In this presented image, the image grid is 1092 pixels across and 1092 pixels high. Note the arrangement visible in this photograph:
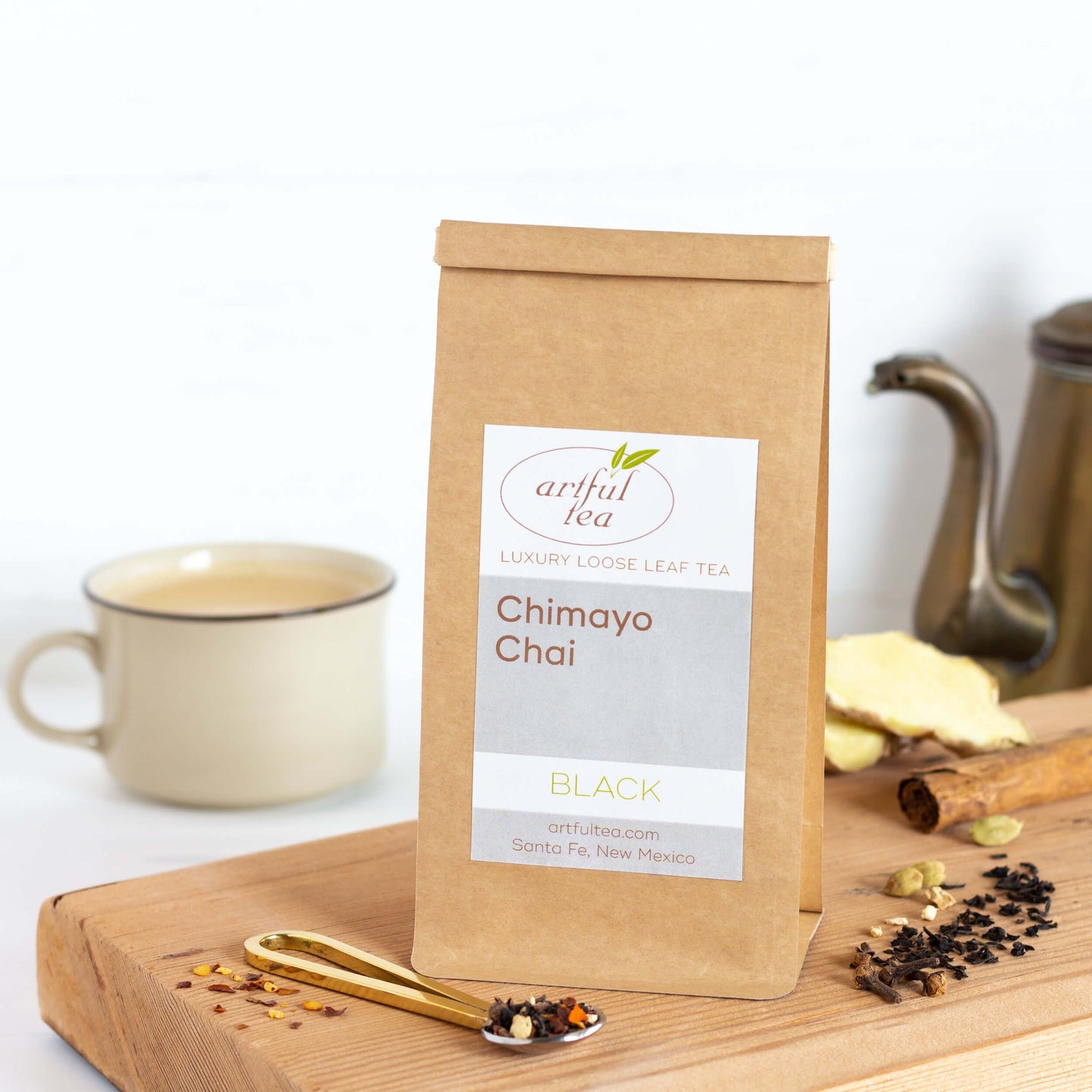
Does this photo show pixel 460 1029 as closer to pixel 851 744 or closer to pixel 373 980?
pixel 373 980

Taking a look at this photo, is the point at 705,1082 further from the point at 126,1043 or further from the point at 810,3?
the point at 810,3

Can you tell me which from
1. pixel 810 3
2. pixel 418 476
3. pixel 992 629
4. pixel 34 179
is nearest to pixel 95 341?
pixel 34 179

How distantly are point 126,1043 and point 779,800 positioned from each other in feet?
1.02

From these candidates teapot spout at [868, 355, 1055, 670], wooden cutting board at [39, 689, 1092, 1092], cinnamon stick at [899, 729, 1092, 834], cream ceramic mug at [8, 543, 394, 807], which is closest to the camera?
wooden cutting board at [39, 689, 1092, 1092]

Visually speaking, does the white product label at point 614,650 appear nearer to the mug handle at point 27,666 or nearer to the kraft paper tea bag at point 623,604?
the kraft paper tea bag at point 623,604

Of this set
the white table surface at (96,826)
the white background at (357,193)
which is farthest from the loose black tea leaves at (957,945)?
the white background at (357,193)

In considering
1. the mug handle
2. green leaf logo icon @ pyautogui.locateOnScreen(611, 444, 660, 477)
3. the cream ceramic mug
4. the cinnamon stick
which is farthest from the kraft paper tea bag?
the mug handle

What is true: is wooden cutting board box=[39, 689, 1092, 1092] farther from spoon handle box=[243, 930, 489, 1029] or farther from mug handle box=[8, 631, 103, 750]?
mug handle box=[8, 631, 103, 750]

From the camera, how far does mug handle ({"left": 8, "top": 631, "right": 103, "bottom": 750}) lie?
925 mm

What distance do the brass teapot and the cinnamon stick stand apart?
290 mm

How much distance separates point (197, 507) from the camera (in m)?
1.22

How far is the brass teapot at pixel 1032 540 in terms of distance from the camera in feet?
3.61

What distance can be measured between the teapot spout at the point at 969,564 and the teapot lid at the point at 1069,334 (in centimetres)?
9

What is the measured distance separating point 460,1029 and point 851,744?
0.39 metres
